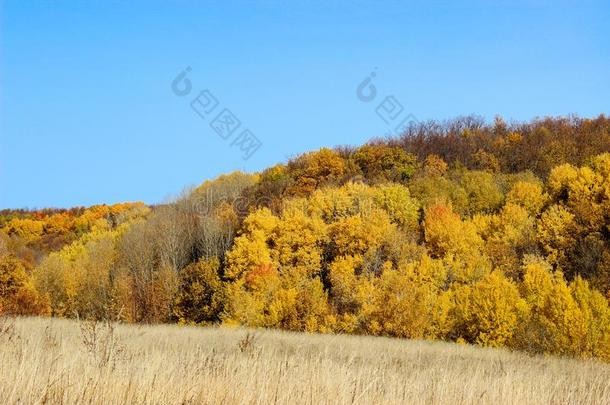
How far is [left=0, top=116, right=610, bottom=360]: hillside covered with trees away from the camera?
152 feet

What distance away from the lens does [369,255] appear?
202 ft

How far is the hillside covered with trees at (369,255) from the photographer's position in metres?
46.3

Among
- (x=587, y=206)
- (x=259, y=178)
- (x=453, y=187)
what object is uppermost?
(x=259, y=178)

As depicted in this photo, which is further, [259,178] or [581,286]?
[259,178]

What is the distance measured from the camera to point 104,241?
73188 mm

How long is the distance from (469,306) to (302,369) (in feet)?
128

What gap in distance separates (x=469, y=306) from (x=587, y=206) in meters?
22.5

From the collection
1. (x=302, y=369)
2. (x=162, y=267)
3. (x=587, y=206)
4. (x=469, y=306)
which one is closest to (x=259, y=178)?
(x=162, y=267)

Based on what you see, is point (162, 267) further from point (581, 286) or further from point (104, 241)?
point (581, 286)

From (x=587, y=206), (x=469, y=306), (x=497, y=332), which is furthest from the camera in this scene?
(x=587, y=206)

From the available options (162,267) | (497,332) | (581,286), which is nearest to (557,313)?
(581,286)

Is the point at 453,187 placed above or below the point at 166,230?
below

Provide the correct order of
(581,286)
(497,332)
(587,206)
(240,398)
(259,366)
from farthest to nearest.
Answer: (587,206) → (497,332) → (581,286) → (259,366) → (240,398)

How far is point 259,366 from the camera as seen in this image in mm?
8156
